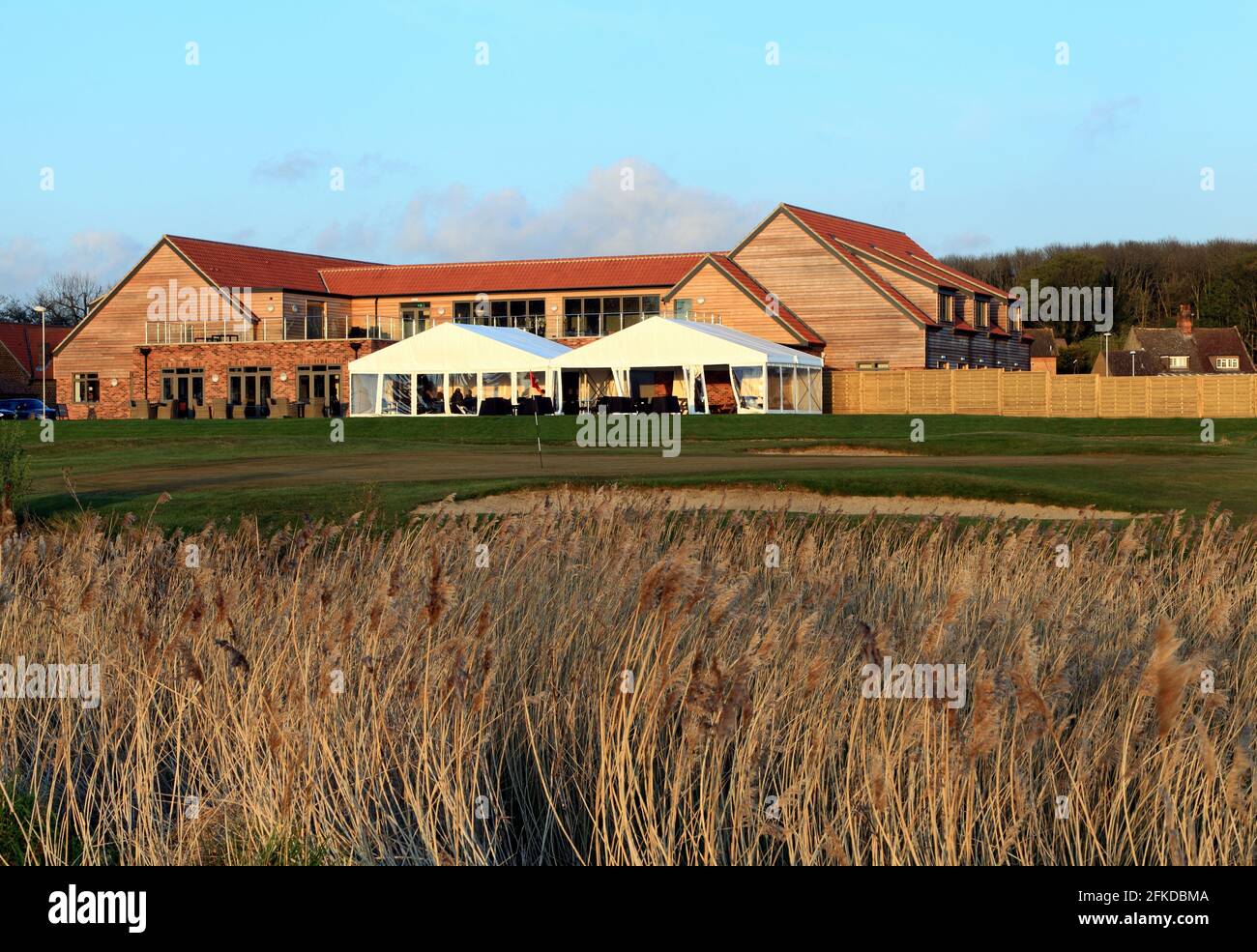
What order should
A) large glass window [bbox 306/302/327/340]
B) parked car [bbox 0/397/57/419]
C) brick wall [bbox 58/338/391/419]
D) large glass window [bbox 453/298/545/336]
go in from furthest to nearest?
1. parked car [bbox 0/397/57/419]
2. large glass window [bbox 453/298/545/336]
3. large glass window [bbox 306/302/327/340]
4. brick wall [bbox 58/338/391/419]

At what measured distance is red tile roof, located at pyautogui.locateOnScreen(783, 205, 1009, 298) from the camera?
59562mm

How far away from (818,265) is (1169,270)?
240ft

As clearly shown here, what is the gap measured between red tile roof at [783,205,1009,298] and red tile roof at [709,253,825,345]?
122 inches

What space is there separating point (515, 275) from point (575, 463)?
3967cm

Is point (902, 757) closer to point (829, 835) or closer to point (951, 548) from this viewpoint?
point (829, 835)

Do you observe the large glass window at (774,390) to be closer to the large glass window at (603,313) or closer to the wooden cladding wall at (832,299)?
the wooden cladding wall at (832,299)

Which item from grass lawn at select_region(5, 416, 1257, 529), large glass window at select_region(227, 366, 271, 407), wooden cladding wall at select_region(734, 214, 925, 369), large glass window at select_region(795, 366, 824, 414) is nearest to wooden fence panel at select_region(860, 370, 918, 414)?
large glass window at select_region(795, 366, 824, 414)

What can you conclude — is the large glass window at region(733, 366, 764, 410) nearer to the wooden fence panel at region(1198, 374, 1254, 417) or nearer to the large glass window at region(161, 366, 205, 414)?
the wooden fence panel at region(1198, 374, 1254, 417)

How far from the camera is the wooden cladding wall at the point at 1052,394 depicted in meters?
51.9

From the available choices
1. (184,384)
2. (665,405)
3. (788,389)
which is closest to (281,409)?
(184,384)

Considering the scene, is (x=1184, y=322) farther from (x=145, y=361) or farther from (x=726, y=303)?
(x=145, y=361)

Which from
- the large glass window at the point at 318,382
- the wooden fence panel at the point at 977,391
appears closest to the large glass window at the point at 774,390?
the wooden fence panel at the point at 977,391

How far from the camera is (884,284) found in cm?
5812
